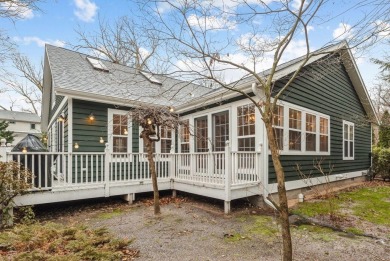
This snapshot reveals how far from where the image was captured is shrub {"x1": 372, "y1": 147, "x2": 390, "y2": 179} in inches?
507

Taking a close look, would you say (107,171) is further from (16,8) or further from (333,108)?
(333,108)

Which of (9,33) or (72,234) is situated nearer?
(72,234)

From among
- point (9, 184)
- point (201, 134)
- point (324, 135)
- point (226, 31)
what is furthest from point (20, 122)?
point (226, 31)

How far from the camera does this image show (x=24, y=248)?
359 cm

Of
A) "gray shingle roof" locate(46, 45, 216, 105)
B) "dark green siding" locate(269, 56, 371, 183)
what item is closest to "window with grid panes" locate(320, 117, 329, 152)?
"dark green siding" locate(269, 56, 371, 183)

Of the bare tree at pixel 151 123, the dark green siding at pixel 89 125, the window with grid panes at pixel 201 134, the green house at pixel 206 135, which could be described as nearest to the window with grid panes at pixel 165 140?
the green house at pixel 206 135

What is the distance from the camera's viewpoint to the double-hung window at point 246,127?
7.07m

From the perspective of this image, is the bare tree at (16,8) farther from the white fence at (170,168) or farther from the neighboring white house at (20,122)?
the neighboring white house at (20,122)

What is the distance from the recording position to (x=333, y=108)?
1005 cm

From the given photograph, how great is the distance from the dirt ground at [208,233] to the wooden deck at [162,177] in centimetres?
48

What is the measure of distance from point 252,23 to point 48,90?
1210 cm

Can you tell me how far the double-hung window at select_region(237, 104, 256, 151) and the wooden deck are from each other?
0.52m

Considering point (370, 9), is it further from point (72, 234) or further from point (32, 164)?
point (32, 164)

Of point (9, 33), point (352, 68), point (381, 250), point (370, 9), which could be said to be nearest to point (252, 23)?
point (370, 9)
